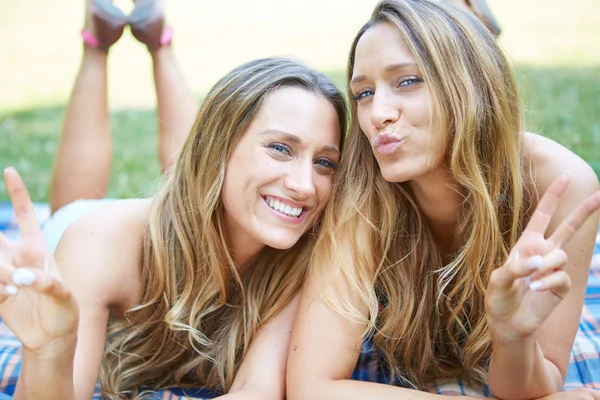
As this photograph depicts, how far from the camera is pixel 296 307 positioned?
3.51m

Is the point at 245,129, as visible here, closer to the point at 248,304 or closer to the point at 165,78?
the point at 248,304

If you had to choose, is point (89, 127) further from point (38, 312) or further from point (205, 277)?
point (38, 312)

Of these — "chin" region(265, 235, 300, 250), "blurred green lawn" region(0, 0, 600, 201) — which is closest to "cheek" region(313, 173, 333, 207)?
"chin" region(265, 235, 300, 250)

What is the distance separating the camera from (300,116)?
3.35 m

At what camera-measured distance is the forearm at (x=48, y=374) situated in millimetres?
2586

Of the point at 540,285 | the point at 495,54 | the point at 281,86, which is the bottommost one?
the point at 540,285

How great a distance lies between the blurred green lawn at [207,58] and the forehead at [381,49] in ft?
11.3

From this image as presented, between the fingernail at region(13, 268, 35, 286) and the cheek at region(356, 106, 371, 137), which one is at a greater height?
the cheek at region(356, 106, 371, 137)

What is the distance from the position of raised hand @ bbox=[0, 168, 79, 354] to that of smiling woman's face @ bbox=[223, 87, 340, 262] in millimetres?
999

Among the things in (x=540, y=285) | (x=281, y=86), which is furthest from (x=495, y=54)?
(x=540, y=285)

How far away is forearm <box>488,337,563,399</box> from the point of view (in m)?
2.66

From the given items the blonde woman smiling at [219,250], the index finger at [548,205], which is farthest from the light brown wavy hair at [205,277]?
the index finger at [548,205]

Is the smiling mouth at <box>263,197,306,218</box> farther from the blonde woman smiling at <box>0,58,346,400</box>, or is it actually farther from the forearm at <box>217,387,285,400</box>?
the forearm at <box>217,387,285,400</box>

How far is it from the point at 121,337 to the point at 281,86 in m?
1.35
